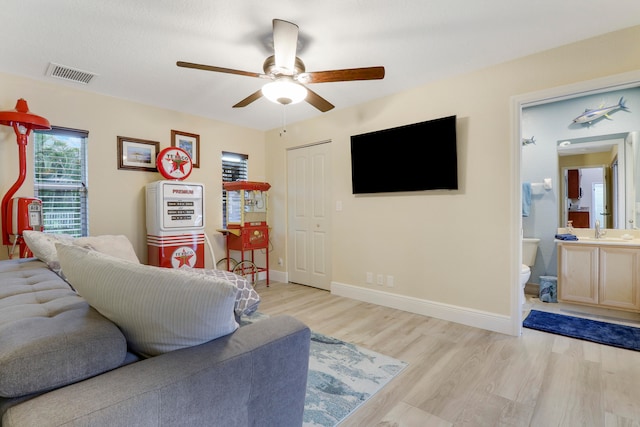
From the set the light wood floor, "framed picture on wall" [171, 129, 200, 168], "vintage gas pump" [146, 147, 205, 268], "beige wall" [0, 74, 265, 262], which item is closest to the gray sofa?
the light wood floor

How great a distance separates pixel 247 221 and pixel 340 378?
2.91 m

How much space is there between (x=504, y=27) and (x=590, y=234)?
9.80 ft

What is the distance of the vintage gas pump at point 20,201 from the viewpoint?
8.27 ft

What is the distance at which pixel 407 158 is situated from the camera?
3.18 m

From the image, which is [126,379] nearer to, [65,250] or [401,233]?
[65,250]

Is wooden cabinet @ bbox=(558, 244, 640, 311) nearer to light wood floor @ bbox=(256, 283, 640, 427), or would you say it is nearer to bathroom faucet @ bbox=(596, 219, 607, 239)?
light wood floor @ bbox=(256, 283, 640, 427)

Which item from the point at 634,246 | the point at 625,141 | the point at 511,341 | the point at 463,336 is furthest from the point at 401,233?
the point at 625,141

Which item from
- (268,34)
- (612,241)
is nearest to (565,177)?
(612,241)

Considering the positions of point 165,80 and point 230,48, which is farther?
point 165,80

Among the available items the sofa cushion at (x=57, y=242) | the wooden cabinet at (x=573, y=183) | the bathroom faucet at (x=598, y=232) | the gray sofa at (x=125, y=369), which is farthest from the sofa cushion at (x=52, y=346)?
the wooden cabinet at (x=573, y=183)

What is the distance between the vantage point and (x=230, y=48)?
2385 millimetres

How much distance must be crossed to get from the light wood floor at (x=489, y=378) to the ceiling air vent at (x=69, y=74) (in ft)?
10.5

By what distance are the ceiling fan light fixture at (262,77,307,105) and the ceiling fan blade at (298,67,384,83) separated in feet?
0.23

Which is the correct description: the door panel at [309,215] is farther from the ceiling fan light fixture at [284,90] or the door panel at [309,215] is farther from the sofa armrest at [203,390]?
the sofa armrest at [203,390]
